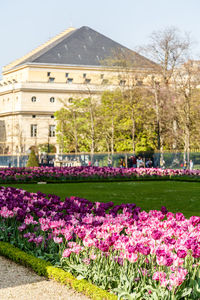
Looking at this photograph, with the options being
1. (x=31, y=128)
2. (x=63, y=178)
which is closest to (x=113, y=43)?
(x=31, y=128)

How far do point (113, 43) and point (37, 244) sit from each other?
78888mm

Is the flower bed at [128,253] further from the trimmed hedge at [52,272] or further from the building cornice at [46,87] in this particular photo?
the building cornice at [46,87]

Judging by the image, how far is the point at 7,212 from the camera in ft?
25.8

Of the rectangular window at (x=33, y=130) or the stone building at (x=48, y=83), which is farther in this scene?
the rectangular window at (x=33, y=130)

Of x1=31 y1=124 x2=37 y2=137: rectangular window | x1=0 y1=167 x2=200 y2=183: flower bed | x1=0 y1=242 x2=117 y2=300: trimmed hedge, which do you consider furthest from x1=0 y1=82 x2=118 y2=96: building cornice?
x1=0 y1=242 x2=117 y2=300: trimmed hedge

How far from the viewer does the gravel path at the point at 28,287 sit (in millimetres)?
5277

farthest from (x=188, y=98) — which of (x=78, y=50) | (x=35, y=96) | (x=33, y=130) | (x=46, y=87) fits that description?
(x=78, y=50)

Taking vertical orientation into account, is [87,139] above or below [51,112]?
below

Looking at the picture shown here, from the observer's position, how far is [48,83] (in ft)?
254

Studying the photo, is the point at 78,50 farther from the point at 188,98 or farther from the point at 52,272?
the point at 52,272

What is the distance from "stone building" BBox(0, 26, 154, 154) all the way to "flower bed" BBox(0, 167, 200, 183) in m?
45.7

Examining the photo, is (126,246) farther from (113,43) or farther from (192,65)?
(113,43)

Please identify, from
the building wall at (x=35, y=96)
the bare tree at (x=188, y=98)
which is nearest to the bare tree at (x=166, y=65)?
the bare tree at (x=188, y=98)

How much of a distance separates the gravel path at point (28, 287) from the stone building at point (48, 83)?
214 feet
